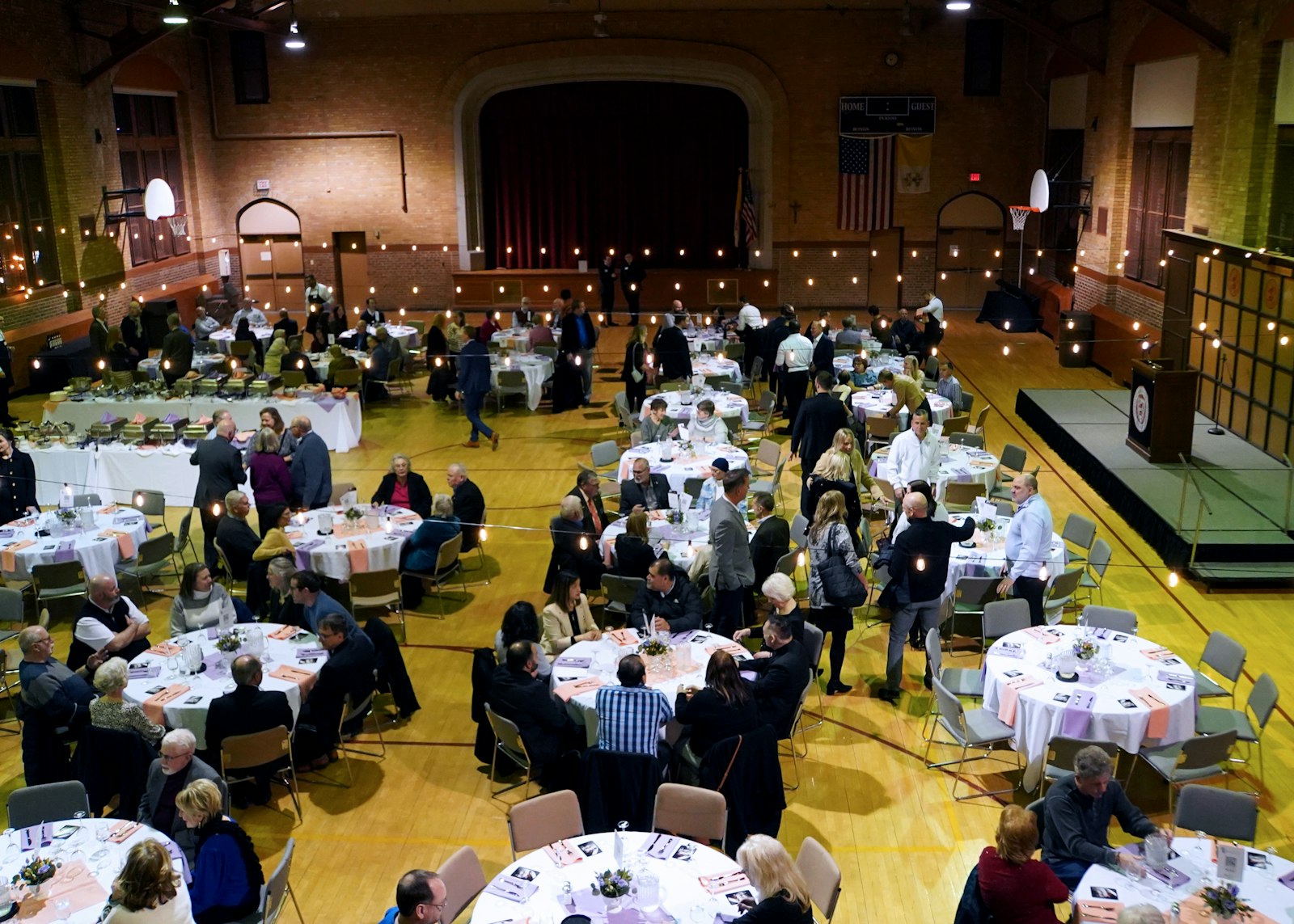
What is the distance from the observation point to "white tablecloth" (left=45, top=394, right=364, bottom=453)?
14242mm

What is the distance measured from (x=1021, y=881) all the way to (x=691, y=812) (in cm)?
162

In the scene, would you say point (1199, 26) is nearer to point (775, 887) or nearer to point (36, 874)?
point (775, 887)

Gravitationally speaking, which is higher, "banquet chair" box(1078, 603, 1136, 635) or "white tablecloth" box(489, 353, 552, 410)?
"white tablecloth" box(489, 353, 552, 410)

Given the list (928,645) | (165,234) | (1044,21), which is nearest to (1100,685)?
(928,645)

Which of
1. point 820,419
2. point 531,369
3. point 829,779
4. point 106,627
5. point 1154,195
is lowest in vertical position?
point 829,779

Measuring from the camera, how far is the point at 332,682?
7.44 meters

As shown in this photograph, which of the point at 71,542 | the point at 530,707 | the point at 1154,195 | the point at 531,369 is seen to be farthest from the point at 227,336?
the point at 1154,195

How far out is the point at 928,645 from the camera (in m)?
7.72

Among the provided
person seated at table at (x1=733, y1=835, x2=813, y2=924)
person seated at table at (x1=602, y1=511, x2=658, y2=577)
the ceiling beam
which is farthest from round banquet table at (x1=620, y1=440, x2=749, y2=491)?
the ceiling beam

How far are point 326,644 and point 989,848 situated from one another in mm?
4122

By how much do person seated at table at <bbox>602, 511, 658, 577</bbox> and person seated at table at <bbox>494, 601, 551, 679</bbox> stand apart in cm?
166

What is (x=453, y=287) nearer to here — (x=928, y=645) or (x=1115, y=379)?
(x=1115, y=379)

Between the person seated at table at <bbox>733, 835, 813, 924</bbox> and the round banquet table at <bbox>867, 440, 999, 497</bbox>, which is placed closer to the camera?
the person seated at table at <bbox>733, 835, 813, 924</bbox>

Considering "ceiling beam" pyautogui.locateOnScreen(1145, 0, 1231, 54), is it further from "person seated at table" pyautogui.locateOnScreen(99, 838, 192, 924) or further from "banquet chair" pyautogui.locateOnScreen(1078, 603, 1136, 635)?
"person seated at table" pyautogui.locateOnScreen(99, 838, 192, 924)
